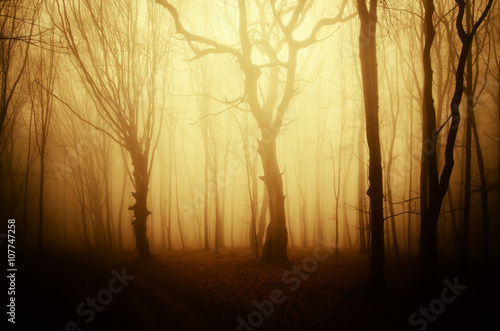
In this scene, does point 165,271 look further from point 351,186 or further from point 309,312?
point 351,186

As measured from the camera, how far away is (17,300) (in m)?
6.02

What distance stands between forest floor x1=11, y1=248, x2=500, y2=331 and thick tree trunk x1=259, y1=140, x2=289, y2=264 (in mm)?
622

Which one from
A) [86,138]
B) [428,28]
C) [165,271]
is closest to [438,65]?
[428,28]

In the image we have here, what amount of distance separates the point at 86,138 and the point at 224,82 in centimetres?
1059
